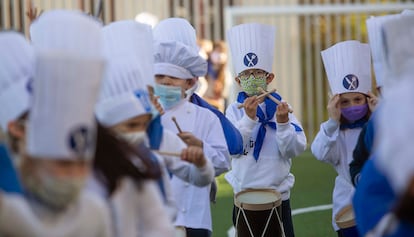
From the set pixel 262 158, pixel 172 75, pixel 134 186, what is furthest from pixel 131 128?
pixel 262 158

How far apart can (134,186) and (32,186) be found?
76 centimetres

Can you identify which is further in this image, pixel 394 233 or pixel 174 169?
pixel 174 169

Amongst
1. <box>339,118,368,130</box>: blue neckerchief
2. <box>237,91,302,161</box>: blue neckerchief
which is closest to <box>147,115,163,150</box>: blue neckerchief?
<box>339,118,368,130</box>: blue neckerchief

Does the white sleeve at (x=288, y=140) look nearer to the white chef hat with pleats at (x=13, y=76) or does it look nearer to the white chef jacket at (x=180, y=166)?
the white chef jacket at (x=180, y=166)

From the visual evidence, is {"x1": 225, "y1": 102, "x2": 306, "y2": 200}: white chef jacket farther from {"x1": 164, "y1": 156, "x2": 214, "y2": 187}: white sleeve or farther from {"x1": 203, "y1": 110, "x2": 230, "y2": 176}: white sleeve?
{"x1": 164, "y1": 156, "x2": 214, "y2": 187}: white sleeve

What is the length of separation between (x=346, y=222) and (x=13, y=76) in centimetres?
356

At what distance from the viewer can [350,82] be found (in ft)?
26.8

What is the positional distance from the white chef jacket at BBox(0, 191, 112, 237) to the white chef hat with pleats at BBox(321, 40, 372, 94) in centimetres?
417

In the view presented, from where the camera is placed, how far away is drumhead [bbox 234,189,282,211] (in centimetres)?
840

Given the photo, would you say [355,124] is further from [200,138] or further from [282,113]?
[200,138]

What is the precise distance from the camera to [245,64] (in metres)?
8.99

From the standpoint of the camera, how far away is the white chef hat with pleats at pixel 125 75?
5.27 metres

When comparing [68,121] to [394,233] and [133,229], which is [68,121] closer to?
[133,229]

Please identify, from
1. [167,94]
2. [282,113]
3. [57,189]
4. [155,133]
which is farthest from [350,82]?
[57,189]
